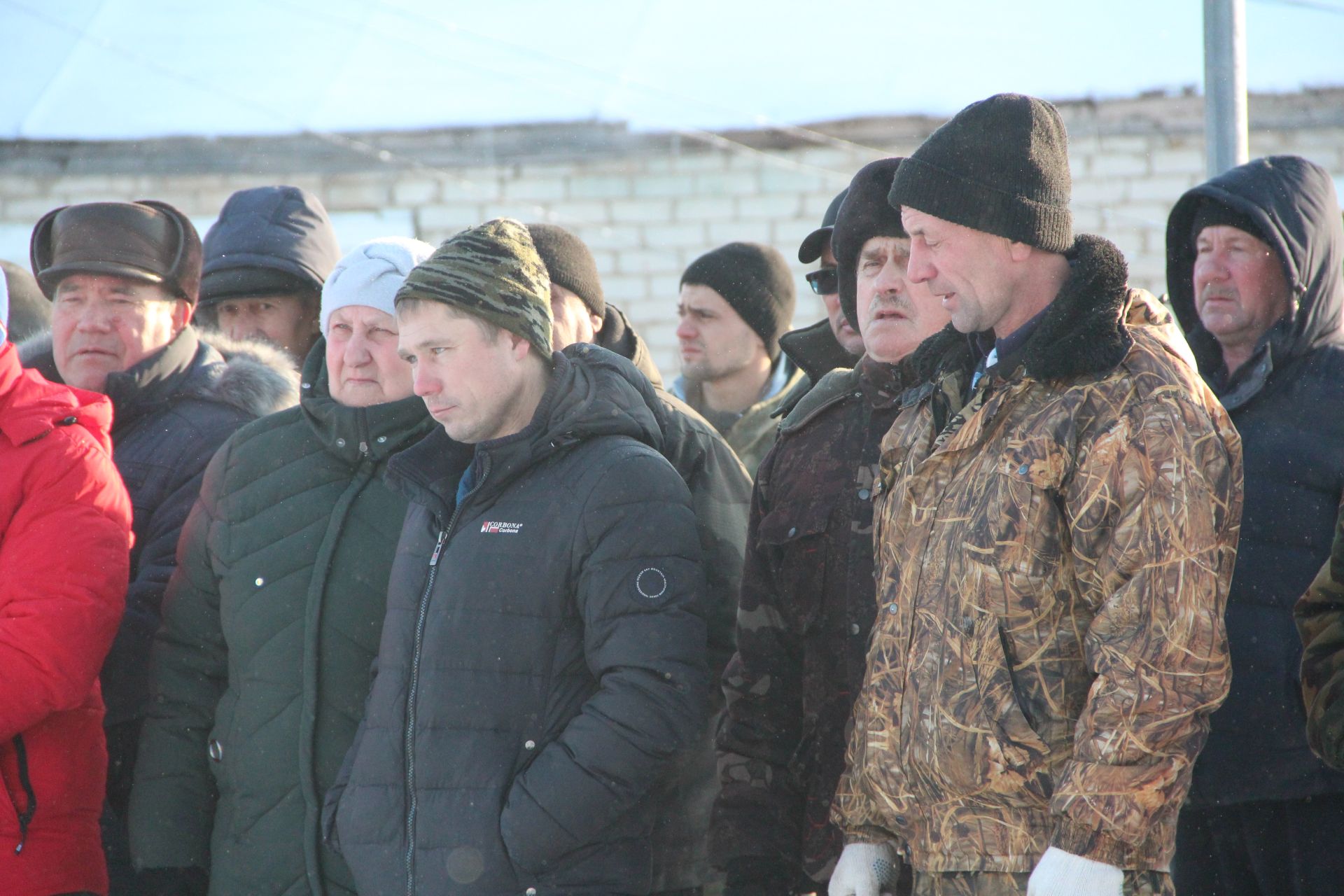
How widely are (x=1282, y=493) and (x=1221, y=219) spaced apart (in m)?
0.80

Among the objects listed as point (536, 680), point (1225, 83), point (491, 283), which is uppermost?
point (1225, 83)

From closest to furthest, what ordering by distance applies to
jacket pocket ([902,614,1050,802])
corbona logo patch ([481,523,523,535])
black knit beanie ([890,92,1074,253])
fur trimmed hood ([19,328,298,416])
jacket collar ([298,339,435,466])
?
jacket pocket ([902,614,1050,802]), black knit beanie ([890,92,1074,253]), corbona logo patch ([481,523,523,535]), jacket collar ([298,339,435,466]), fur trimmed hood ([19,328,298,416])

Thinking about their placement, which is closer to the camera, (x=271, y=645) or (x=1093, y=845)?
(x=1093, y=845)

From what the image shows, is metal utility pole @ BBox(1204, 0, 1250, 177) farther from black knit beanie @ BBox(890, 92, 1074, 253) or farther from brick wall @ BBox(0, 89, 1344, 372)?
brick wall @ BBox(0, 89, 1344, 372)

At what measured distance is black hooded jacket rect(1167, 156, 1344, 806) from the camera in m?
2.75

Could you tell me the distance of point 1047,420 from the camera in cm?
200

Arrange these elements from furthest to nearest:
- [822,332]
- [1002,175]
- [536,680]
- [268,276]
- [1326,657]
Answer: [268,276], [822,332], [536,680], [1326,657], [1002,175]

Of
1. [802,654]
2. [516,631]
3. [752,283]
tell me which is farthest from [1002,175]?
[752,283]

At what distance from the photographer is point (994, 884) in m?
1.97

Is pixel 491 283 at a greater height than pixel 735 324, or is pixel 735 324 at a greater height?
pixel 491 283

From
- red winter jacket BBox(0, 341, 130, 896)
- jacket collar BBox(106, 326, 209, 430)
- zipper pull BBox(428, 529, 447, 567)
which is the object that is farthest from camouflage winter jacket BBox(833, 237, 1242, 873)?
jacket collar BBox(106, 326, 209, 430)

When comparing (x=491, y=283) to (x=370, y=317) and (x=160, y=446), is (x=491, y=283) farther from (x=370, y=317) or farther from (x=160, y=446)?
(x=160, y=446)

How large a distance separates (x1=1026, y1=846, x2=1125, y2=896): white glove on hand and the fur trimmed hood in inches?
89.9

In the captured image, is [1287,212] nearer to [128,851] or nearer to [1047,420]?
[1047,420]
